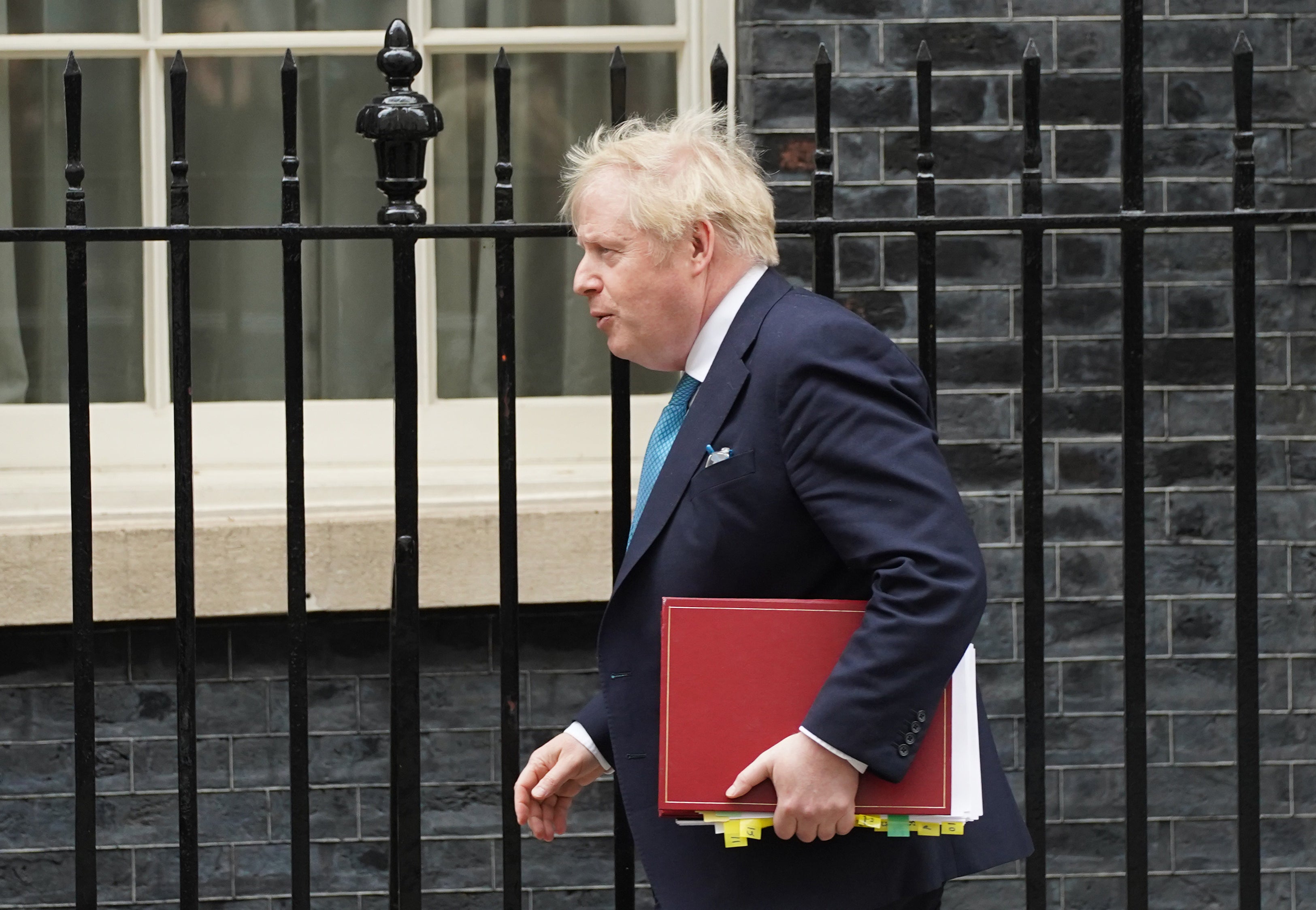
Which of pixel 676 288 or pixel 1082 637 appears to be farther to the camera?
pixel 1082 637

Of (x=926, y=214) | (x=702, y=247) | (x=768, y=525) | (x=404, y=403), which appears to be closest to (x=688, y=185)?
(x=702, y=247)

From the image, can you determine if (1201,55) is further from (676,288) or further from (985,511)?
(676,288)

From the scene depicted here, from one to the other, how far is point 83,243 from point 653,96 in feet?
5.97

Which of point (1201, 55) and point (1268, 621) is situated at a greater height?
point (1201, 55)

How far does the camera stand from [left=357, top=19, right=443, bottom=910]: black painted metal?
8.04 ft

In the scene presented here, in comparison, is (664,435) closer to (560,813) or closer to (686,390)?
(686,390)

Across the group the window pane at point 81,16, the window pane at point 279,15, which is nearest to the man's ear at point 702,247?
the window pane at point 279,15

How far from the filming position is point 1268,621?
3.76 m

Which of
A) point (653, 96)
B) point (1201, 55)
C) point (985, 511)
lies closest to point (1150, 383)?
point (985, 511)

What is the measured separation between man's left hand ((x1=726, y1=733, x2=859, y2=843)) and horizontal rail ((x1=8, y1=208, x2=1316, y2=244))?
953 mm

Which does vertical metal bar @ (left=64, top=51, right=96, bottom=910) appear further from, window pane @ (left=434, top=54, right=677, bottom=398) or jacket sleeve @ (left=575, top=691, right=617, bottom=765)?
window pane @ (left=434, top=54, right=677, bottom=398)

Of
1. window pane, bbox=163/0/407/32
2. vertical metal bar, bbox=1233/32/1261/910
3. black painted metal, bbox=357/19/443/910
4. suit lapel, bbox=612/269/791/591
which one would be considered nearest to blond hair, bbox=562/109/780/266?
suit lapel, bbox=612/269/791/591

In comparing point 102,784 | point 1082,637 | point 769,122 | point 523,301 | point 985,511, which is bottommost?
point 102,784

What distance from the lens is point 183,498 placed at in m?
2.47
